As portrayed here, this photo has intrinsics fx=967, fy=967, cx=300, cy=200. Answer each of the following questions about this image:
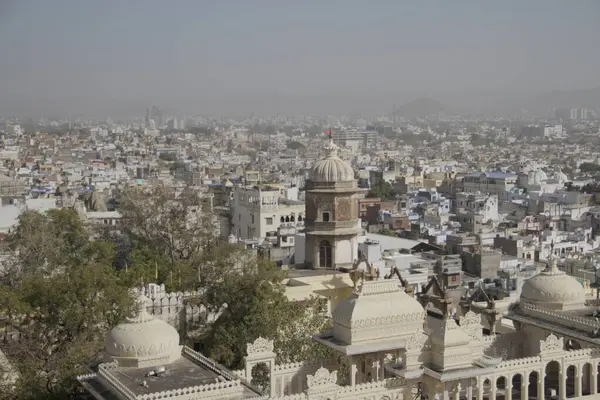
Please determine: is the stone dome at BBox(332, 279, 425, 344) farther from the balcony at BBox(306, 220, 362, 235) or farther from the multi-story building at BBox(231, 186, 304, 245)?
the multi-story building at BBox(231, 186, 304, 245)

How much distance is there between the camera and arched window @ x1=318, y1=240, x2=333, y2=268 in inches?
1148

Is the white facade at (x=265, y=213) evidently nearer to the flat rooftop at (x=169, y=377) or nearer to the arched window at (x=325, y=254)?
the arched window at (x=325, y=254)

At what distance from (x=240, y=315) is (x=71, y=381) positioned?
16.7 ft

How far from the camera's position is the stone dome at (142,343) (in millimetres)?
16250

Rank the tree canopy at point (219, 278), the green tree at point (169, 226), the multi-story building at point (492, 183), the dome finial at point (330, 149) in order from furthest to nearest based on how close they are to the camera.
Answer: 1. the multi-story building at point (492, 183)
2. the green tree at point (169, 226)
3. the dome finial at point (330, 149)
4. the tree canopy at point (219, 278)

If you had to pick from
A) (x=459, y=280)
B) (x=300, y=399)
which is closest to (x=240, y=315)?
(x=300, y=399)

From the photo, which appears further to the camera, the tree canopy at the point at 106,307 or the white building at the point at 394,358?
the tree canopy at the point at 106,307

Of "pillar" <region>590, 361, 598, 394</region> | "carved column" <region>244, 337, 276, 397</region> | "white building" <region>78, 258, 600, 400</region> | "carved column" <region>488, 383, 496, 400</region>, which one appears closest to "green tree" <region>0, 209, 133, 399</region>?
"white building" <region>78, 258, 600, 400</region>

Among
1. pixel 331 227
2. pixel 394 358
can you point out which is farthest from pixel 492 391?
pixel 331 227

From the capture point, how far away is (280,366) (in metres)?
18.6

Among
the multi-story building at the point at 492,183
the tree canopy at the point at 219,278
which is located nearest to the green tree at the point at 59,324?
the tree canopy at the point at 219,278

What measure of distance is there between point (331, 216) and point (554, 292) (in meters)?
9.67

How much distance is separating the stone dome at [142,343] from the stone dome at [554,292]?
8.60 m

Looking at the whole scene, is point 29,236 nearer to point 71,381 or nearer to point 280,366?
point 71,381
